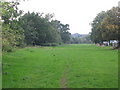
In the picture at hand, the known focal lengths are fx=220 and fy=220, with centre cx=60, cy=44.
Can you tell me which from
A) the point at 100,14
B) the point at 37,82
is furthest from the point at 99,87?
the point at 100,14

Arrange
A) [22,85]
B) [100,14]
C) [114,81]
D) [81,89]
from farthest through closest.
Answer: [100,14] < [114,81] < [22,85] < [81,89]

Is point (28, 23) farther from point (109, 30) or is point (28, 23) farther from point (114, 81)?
point (114, 81)

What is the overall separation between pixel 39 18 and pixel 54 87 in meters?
74.7

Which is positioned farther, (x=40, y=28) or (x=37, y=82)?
(x=40, y=28)

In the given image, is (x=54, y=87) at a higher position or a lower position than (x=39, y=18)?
lower

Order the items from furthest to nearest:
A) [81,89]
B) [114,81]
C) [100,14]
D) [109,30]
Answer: [100,14], [109,30], [114,81], [81,89]

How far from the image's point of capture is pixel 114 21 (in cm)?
4559

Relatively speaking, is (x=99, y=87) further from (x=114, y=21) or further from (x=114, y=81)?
(x=114, y=21)

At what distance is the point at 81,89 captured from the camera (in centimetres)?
973

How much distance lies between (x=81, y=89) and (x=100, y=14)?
68.3 meters

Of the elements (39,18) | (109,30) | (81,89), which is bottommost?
(81,89)

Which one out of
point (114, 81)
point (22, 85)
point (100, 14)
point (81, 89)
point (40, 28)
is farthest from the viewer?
point (40, 28)

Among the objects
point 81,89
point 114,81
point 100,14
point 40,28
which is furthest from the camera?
point 40,28

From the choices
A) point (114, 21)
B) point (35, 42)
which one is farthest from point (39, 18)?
point (114, 21)
